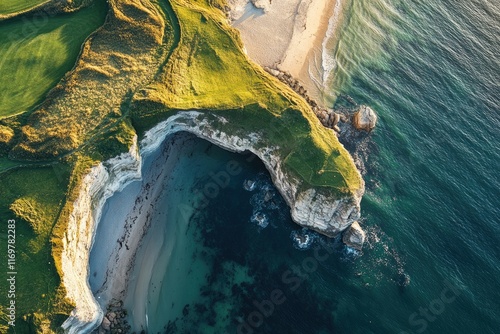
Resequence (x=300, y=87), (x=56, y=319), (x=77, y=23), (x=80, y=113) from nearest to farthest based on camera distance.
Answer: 1. (x=56, y=319)
2. (x=80, y=113)
3. (x=77, y=23)
4. (x=300, y=87)

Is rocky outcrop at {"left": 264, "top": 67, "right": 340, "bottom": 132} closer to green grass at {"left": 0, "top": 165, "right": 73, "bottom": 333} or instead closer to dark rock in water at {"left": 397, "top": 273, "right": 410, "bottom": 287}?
dark rock in water at {"left": 397, "top": 273, "right": 410, "bottom": 287}

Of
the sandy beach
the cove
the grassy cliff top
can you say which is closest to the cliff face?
the grassy cliff top

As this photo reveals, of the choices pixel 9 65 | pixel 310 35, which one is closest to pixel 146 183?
pixel 9 65

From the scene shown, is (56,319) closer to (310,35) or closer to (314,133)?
(314,133)

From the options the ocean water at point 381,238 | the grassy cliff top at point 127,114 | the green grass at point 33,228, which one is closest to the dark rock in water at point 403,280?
the ocean water at point 381,238

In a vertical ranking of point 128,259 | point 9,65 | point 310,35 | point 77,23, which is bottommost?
point 128,259

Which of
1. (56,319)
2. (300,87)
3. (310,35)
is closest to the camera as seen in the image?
(56,319)
